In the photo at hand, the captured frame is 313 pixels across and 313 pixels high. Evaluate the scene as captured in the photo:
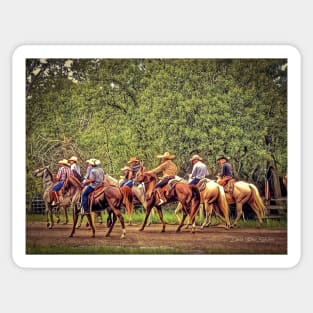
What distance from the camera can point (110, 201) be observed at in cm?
843

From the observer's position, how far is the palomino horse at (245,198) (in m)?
8.41

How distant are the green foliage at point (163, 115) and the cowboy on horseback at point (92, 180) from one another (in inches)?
3.0

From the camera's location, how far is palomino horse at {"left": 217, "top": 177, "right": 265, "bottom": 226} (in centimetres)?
841

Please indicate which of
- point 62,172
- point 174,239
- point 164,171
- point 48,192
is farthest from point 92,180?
point 174,239

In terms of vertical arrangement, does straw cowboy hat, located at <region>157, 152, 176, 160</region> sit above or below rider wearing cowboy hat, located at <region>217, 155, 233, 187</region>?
above

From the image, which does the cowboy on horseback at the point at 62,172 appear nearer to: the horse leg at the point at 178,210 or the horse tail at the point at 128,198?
the horse tail at the point at 128,198

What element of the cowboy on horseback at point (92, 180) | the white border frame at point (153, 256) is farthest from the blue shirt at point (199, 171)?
the cowboy on horseback at point (92, 180)

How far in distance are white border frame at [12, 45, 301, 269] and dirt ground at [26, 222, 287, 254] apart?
0.07 meters

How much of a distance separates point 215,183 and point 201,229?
45cm

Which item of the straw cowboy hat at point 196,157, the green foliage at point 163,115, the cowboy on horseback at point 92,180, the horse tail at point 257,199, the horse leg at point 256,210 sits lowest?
the horse leg at point 256,210

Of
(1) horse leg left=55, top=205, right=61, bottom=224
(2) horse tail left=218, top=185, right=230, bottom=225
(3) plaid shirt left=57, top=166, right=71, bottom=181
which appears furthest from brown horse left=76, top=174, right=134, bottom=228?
(2) horse tail left=218, top=185, right=230, bottom=225

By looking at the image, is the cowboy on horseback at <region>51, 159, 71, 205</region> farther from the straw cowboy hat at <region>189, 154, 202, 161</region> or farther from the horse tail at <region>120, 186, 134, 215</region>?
the straw cowboy hat at <region>189, 154, 202, 161</region>
